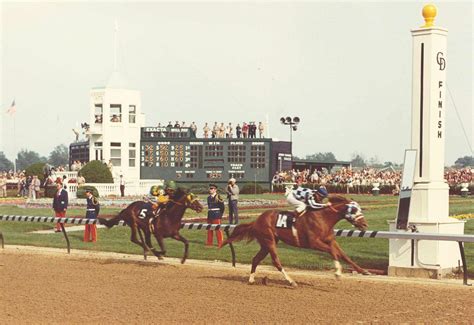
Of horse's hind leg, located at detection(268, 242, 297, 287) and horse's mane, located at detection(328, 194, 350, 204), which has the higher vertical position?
horse's mane, located at detection(328, 194, 350, 204)

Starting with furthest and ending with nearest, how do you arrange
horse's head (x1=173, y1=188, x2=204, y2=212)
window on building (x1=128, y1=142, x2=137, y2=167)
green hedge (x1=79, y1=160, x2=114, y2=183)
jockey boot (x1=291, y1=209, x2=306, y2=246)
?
window on building (x1=128, y1=142, x2=137, y2=167), green hedge (x1=79, y1=160, x2=114, y2=183), horse's head (x1=173, y1=188, x2=204, y2=212), jockey boot (x1=291, y1=209, x2=306, y2=246)

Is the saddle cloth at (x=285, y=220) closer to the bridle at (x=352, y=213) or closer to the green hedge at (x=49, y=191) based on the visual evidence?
the bridle at (x=352, y=213)

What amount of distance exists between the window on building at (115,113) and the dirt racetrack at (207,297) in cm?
3893

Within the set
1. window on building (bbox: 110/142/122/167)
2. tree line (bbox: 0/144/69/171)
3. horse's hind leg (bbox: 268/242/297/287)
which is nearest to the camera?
horse's hind leg (bbox: 268/242/297/287)

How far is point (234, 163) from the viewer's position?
47.3m

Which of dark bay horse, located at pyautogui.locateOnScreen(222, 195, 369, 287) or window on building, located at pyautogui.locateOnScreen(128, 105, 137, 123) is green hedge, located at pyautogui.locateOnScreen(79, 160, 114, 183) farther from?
dark bay horse, located at pyautogui.locateOnScreen(222, 195, 369, 287)

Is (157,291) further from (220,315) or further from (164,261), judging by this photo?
(164,261)

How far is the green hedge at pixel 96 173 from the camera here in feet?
161

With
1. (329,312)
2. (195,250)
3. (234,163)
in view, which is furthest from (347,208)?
(234,163)

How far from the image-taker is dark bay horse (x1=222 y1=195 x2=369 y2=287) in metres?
12.5

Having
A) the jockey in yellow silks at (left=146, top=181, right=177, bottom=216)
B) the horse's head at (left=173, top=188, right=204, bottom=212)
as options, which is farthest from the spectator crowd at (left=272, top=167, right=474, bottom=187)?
the horse's head at (left=173, top=188, right=204, bottom=212)

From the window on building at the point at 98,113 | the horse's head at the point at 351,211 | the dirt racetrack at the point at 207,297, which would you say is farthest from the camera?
the window on building at the point at 98,113

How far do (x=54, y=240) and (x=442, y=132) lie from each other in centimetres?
1155

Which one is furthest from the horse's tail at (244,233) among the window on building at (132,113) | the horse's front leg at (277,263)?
the window on building at (132,113)
